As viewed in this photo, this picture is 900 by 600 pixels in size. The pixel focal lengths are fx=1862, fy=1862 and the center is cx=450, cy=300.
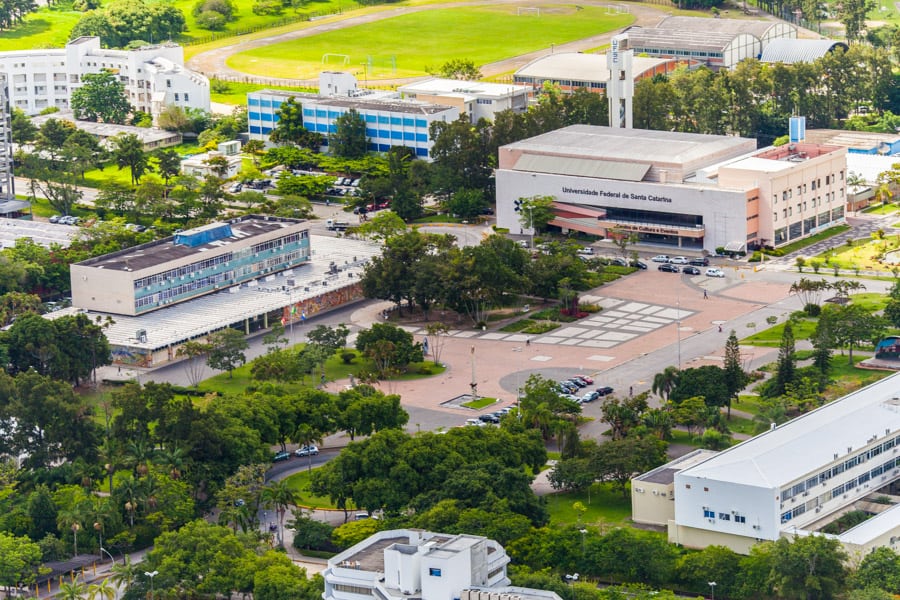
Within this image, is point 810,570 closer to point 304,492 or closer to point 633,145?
point 304,492

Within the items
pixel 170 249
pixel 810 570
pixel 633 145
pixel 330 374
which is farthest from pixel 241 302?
pixel 810 570

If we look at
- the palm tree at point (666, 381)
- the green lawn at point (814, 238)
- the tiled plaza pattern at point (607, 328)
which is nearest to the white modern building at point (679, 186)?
the green lawn at point (814, 238)

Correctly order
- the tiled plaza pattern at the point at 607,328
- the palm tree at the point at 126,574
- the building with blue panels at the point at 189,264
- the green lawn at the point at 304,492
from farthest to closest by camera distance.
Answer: the building with blue panels at the point at 189,264, the tiled plaza pattern at the point at 607,328, the green lawn at the point at 304,492, the palm tree at the point at 126,574

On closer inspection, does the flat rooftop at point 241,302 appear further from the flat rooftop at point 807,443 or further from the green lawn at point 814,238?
the flat rooftop at point 807,443

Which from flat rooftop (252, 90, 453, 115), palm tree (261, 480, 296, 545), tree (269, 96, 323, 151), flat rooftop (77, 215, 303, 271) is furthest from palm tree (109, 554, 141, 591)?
tree (269, 96, 323, 151)

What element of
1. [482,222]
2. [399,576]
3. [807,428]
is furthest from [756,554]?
[482,222]

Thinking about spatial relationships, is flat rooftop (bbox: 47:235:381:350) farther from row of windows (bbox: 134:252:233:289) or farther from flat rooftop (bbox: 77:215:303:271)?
flat rooftop (bbox: 77:215:303:271)
